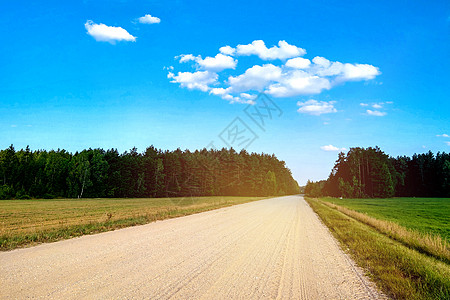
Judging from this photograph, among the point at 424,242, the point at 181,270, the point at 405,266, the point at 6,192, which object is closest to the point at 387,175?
the point at 424,242

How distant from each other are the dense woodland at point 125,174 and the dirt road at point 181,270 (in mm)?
62766

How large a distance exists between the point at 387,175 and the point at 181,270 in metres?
91.3

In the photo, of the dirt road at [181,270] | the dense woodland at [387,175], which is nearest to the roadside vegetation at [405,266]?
the dirt road at [181,270]

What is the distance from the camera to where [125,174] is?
69938mm

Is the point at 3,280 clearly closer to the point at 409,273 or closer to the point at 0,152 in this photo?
the point at 409,273

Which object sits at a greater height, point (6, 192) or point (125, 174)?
point (125, 174)

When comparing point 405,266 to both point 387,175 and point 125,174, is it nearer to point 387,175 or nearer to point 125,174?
point 125,174

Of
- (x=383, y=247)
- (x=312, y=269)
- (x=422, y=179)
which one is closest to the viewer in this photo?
(x=312, y=269)

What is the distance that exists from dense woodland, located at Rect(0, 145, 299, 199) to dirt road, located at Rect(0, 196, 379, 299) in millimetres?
62766

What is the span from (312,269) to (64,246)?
7.41m

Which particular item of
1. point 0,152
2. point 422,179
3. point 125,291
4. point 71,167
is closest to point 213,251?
point 125,291

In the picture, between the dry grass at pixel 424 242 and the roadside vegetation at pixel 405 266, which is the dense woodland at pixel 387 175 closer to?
the dry grass at pixel 424 242

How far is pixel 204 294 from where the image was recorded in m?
4.34

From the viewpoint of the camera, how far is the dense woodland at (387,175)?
264 feet
